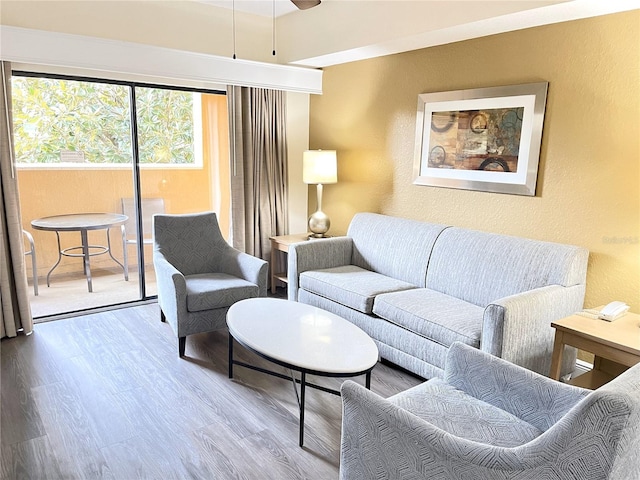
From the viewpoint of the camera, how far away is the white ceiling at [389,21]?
2588mm

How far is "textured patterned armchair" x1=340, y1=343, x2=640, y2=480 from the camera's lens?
114 cm

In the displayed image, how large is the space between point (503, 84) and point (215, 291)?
95.0 inches

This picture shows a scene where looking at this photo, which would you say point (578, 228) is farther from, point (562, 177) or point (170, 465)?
point (170, 465)

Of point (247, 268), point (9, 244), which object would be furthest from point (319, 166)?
point (9, 244)

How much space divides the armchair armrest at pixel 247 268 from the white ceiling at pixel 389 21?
1851 mm

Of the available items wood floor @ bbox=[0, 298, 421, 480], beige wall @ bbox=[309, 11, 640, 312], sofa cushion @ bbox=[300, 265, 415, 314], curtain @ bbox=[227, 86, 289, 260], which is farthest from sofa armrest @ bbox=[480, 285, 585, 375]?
curtain @ bbox=[227, 86, 289, 260]

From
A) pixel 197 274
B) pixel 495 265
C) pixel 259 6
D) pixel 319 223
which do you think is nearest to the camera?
pixel 495 265

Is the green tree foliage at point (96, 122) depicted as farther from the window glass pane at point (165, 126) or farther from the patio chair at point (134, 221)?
the patio chair at point (134, 221)

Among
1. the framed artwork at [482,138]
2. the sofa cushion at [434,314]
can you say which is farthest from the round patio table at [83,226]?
the framed artwork at [482,138]

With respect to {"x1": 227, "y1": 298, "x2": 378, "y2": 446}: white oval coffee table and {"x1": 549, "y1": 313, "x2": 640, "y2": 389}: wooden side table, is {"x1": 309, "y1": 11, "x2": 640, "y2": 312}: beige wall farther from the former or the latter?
{"x1": 227, "y1": 298, "x2": 378, "y2": 446}: white oval coffee table

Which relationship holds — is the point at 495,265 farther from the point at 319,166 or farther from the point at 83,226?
the point at 83,226

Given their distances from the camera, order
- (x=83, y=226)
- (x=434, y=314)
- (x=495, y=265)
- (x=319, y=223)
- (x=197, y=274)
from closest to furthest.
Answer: (x=434, y=314) < (x=495, y=265) < (x=197, y=274) < (x=83, y=226) < (x=319, y=223)

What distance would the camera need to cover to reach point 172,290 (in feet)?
10.2

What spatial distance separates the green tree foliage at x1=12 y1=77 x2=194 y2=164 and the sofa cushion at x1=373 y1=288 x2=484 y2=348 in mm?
2445
